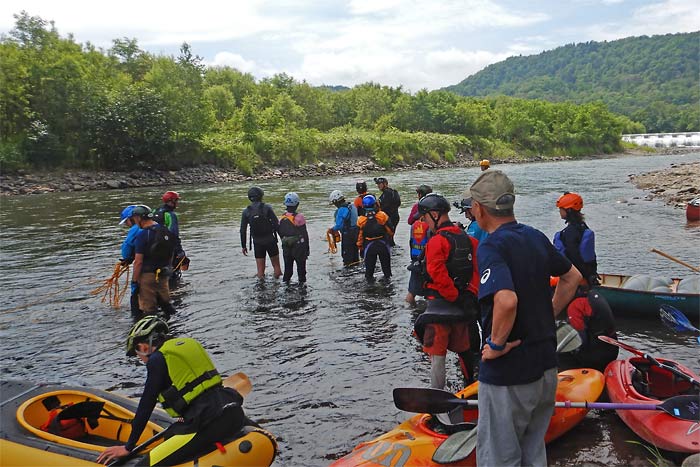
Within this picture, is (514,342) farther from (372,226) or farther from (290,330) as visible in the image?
(372,226)

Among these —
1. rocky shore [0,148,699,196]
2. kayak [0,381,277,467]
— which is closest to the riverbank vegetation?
rocky shore [0,148,699,196]

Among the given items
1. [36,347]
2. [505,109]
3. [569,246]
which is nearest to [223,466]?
[569,246]

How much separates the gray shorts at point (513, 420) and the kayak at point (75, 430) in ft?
6.05

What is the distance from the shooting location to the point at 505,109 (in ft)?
295

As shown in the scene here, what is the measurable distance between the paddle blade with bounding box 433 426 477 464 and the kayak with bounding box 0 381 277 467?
1257 millimetres

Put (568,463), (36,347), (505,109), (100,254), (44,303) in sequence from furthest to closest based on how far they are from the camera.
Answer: (505,109)
(100,254)
(44,303)
(36,347)
(568,463)

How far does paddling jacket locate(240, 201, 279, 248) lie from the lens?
10459 mm

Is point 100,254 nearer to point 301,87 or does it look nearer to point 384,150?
point 384,150

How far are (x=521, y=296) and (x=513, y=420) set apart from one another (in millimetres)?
668

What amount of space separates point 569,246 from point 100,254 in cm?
1251

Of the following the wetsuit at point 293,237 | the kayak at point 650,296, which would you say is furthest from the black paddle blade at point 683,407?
the wetsuit at point 293,237

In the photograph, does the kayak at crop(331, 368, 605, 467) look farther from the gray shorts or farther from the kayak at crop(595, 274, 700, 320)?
the kayak at crop(595, 274, 700, 320)

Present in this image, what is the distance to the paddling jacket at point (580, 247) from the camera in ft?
19.8

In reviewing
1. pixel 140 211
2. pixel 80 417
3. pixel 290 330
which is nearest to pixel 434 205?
pixel 80 417
